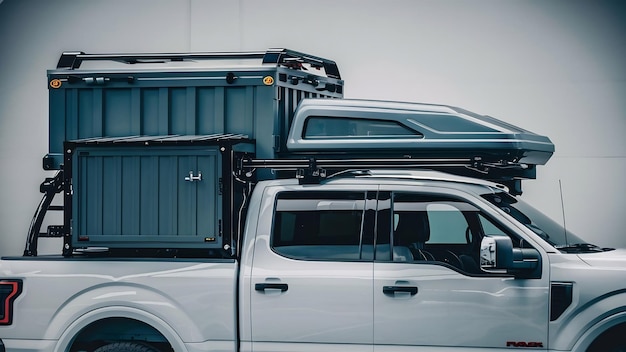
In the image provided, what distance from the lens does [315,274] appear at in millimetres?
5992

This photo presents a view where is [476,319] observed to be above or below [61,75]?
below

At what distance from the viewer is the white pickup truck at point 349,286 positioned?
5.77 meters

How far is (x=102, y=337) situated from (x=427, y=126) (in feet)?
8.06

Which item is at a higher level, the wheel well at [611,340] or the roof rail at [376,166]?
the roof rail at [376,166]

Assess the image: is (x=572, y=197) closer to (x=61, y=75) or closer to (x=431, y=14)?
(x=431, y=14)

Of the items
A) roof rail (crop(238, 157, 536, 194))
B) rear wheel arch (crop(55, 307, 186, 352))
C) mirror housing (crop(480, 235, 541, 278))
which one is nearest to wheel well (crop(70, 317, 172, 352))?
rear wheel arch (crop(55, 307, 186, 352))

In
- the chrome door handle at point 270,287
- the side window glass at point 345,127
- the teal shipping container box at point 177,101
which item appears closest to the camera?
the chrome door handle at point 270,287

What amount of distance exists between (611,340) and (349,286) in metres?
1.55

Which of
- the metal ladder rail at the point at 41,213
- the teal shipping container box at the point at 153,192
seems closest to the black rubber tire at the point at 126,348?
the teal shipping container box at the point at 153,192

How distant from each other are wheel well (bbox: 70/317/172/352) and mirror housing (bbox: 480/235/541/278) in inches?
82.1

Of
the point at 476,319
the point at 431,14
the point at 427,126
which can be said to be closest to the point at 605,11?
the point at 431,14

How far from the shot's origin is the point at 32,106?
1407 centimetres

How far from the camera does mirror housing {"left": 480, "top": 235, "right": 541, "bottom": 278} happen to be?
5590 millimetres

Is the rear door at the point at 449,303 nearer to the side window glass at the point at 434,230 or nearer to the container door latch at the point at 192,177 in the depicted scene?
the side window glass at the point at 434,230
